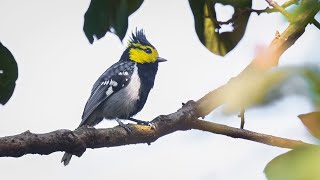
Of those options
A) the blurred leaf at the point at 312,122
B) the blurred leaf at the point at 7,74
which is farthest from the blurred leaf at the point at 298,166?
the blurred leaf at the point at 7,74

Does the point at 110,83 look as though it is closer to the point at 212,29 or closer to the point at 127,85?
the point at 127,85

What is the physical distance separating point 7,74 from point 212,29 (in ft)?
0.84

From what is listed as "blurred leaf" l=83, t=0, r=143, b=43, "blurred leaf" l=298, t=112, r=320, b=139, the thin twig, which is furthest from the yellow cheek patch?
"blurred leaf" l=298, t=112, r=320, b=139

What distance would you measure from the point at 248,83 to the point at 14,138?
16.2 inches

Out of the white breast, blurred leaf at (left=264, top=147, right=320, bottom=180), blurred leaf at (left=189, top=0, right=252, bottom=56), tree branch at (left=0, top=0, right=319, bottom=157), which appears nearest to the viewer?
blurred leaf at (left=264, top=147, right=320, bottom=180)

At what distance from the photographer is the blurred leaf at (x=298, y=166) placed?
125mm

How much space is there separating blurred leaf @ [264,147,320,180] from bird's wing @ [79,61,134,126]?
1178 mm

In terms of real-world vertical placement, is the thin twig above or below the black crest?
above

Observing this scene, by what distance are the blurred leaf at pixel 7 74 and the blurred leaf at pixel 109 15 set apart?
0.11 metres

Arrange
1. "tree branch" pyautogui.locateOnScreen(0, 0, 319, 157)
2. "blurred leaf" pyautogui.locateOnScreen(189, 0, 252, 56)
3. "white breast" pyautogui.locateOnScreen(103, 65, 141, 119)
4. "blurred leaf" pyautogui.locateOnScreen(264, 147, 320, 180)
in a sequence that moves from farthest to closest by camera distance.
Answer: "white breast" pyautogui.locateOnScreen(103, 65, 141, 119) → "blurred leaf" pyautogui.locateOnScreen(189, 0, 252, 56) → "tree branch" pyautogui.locateOnScreen(0, 0, 319, 157) → "blurred leaf" pyautogui.locateOnScreen(264, 147, 320, 180)

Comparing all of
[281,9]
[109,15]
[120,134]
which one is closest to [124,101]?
[120,134]

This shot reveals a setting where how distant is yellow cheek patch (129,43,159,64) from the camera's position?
1.36 meters

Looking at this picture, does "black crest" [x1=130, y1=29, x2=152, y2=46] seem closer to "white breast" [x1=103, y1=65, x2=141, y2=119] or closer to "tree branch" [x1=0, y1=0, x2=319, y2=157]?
"white breast" [x1=103, y1=65, x2=141, y2=119]

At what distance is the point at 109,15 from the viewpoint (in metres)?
0.53
